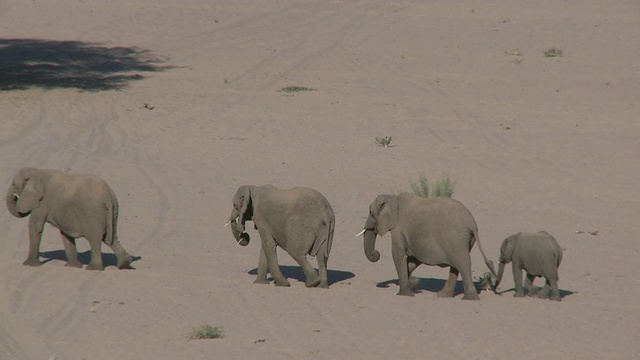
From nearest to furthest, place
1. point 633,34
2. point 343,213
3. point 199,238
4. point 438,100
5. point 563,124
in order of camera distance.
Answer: point 199,238
point 343,213
point 563,124
point 438,100
point 633,34

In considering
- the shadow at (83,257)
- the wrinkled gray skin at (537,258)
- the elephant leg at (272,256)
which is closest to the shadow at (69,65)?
the shadow at (83,257)

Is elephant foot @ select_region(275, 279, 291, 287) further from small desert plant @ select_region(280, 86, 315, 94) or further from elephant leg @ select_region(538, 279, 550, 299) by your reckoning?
small desert plant @ select_region(280, 86, 315, 94)

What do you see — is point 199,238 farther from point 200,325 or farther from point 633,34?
point 633,34

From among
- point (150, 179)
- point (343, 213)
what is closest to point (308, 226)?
point (343, 213)

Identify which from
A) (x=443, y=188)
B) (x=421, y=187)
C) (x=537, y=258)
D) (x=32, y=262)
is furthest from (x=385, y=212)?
(x=421, y=187)

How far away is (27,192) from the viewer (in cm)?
1605

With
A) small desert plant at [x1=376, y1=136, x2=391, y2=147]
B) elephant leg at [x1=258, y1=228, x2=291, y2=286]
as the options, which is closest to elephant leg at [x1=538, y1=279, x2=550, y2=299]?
elephant leg at [x1=258, y1=228, x2=291, y2=286]

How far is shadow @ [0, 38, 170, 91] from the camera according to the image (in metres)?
32.9

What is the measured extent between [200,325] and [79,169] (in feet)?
35.3

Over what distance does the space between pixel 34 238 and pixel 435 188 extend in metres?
8.37

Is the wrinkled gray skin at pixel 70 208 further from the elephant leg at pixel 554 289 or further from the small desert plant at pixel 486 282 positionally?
the elephant leg at pixel 554 289

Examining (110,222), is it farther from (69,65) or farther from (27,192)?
(69,65)

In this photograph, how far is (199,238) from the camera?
61.9 ft

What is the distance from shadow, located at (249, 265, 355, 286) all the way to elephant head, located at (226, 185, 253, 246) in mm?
838
